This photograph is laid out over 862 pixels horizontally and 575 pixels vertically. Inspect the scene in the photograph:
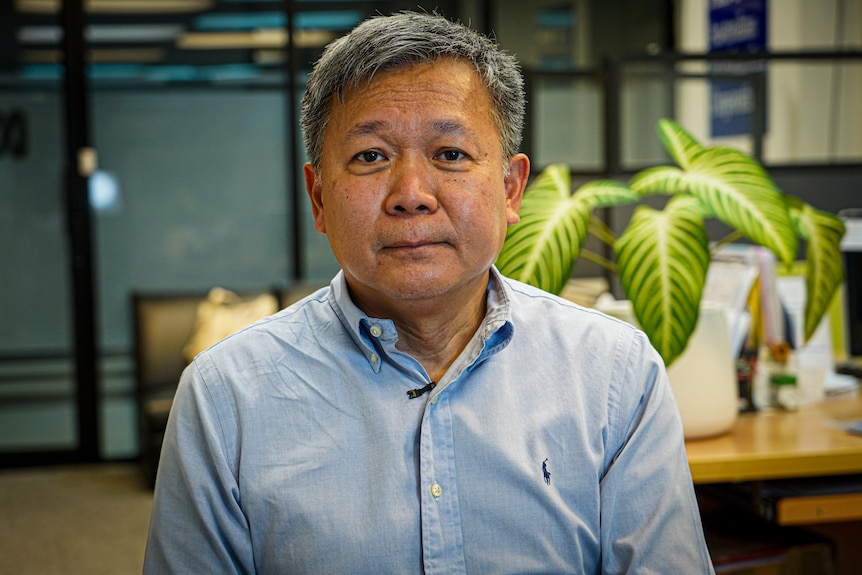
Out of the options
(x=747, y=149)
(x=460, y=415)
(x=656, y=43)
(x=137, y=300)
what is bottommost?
(x=137, y=300)

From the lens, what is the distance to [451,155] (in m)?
1.26

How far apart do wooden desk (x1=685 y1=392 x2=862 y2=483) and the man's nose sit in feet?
3.01

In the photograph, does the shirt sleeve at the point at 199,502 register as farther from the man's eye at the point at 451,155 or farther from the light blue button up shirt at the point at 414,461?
the man's eye at the point at 451,155

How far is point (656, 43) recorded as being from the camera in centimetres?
628

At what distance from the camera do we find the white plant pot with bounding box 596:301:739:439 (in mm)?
1945

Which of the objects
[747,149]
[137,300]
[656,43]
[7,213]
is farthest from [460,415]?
[656,43]

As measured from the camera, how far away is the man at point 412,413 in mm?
1217

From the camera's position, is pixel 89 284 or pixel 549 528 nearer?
pixel 549 528

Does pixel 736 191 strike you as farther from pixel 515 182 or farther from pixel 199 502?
pixel 199 502

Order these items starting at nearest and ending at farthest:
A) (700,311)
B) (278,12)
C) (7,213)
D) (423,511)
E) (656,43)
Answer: (423,511)
(700,311)
(7,213)
(278,12)
(656,43)

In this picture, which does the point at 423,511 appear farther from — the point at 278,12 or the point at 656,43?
the point at 656,43

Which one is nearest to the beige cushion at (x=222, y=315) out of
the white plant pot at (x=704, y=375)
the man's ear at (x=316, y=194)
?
the white plant pot at (x=704, y=375)

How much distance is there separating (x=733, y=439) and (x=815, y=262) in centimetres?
44

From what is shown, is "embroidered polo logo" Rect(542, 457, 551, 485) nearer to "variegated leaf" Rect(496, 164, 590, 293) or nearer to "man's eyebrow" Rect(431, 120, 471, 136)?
"man's eyebrow" Rect(431, 120, 471, 136)
